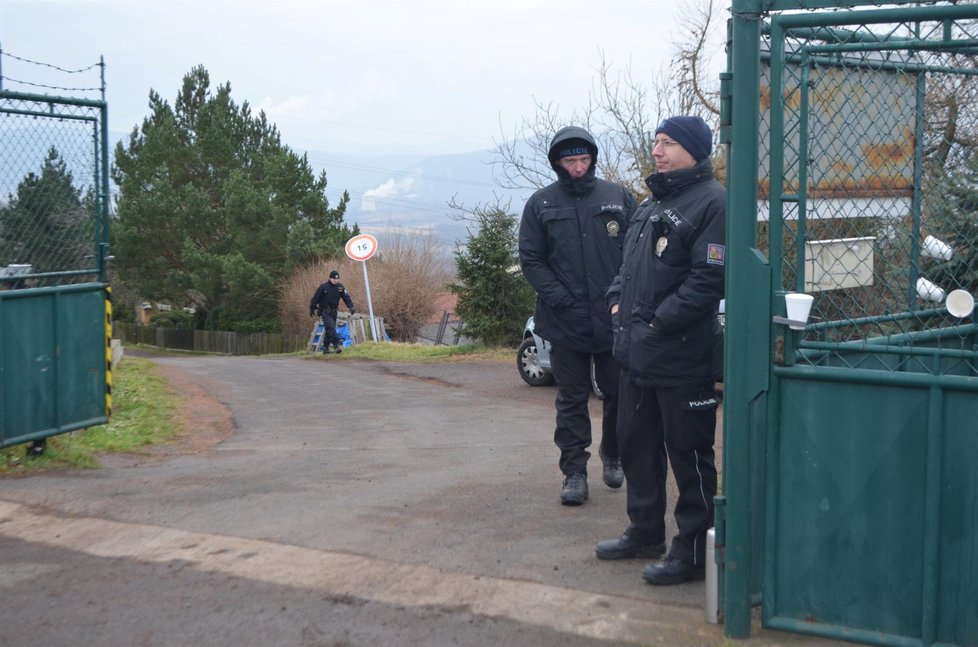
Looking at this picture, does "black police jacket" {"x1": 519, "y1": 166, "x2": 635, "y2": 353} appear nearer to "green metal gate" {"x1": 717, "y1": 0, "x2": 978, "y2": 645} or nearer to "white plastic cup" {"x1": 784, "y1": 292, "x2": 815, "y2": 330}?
"green metal gate" {"x1": 717, "y1": 0, "x2": 978, "y2": 645}

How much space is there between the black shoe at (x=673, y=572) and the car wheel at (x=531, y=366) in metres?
9.49

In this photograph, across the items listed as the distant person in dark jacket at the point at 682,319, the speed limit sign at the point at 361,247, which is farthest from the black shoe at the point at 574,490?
the speed limit sign at the point at 361,247

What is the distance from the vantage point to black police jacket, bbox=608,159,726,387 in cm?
462

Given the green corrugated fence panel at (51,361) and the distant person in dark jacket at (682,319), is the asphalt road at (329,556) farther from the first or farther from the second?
the green corrugated fence panel at (51,361)

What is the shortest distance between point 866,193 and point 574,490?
2.63 metres

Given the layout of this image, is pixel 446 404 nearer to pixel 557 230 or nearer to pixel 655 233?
pixel 557 230

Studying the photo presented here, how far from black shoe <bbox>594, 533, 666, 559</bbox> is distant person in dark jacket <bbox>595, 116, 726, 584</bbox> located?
259 millimetres

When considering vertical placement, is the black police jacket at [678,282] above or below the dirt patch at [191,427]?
above

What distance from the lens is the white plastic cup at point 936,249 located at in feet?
14.3

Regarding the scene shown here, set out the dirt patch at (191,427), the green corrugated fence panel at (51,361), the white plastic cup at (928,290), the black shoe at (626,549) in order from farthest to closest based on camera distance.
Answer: the dirt patch at (191,427) → the green corrugated fence panel at (51,361) → the black shoe at (626,549) → the white plastic cup at (928,290)

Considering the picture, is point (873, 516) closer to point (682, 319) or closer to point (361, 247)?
point (682, 319)

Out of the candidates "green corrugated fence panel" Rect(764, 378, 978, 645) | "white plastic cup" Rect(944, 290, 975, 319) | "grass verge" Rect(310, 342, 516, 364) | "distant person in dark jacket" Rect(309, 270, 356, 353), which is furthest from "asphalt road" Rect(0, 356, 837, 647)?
"distant person in dark jacket" Rect(309, 270, 356, 353)

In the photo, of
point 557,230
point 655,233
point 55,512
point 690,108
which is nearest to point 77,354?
point 55,512

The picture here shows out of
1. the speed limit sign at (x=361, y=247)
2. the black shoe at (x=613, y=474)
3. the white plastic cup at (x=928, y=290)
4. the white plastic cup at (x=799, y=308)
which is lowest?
the black shoe at (x=613, y=474)
